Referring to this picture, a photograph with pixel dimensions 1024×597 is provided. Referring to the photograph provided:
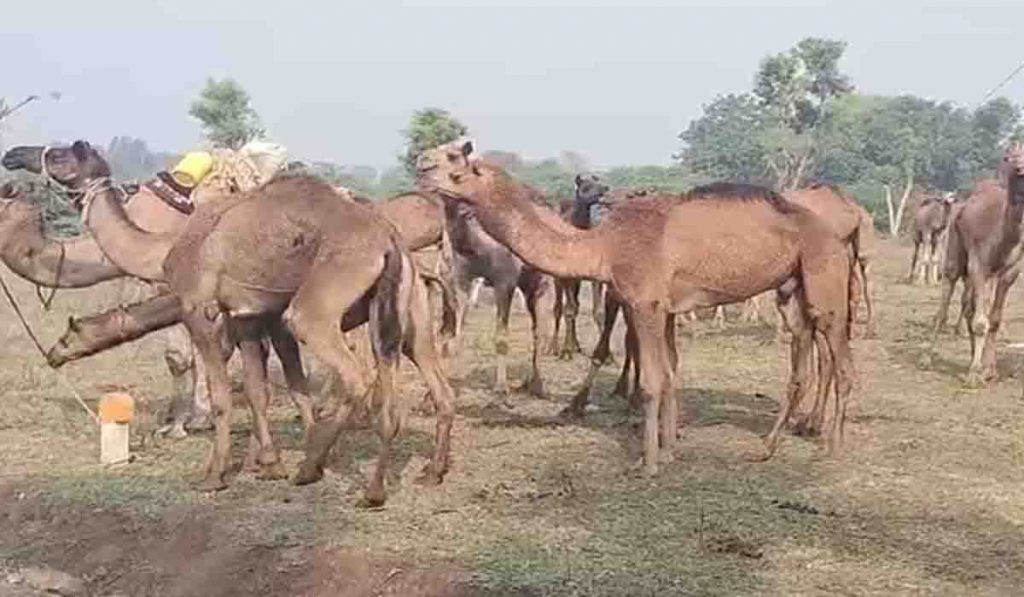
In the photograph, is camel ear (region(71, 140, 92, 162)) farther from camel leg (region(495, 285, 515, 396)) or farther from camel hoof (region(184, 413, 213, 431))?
camel leg (region(495, 285, 515, 396))

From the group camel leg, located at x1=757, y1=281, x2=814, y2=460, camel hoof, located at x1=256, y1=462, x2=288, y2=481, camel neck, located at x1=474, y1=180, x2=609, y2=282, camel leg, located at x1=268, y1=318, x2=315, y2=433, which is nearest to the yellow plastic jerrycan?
camel leg, located at x1=268, y1=318, x2=315, y2=433

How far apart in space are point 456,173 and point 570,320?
21.3 feet

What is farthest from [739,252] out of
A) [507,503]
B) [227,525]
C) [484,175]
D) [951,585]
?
[227,525]

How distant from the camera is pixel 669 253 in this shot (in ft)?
33.5

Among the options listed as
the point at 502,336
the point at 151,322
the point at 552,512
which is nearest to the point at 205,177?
the point at 151,322

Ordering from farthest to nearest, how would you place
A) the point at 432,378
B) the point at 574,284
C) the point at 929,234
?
the point at 929,234 → the point at 574,284 → the point at 432,378

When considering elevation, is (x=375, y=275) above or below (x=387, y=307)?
above

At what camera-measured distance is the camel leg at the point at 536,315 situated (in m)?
13.7

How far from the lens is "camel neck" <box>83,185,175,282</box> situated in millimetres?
10062

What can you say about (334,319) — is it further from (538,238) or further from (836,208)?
(836,208)

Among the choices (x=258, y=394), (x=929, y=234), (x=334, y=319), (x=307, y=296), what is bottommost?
(x=929, y=234)

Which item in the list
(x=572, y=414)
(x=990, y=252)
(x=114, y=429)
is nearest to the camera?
(x=114, y=429)

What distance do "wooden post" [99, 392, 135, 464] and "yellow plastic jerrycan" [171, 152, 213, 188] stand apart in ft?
6.83

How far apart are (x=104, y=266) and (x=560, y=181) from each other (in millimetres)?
30348
